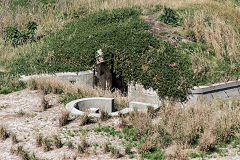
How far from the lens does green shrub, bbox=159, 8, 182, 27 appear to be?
1808cm

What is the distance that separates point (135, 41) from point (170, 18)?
3.05m

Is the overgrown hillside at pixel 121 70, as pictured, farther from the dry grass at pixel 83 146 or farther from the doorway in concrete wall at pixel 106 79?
the doorway in concrete wall at pixel 106 79

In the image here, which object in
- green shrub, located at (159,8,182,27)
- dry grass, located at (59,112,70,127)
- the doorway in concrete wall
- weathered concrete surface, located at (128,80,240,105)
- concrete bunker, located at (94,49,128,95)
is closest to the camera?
dry grass, located at (59,112,70,127)

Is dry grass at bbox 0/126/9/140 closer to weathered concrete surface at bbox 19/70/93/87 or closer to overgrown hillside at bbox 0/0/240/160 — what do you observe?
overgrown hillside at bbox 0/0/240/160

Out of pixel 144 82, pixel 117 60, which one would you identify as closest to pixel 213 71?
pixel 144 82

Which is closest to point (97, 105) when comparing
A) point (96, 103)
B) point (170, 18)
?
point (96, 103)

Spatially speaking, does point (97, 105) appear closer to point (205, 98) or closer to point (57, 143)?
point (57, 143)

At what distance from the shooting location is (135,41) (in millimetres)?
15781

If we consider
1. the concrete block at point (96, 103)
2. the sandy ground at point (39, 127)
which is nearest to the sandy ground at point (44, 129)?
the sandy ground at point (39, 127)

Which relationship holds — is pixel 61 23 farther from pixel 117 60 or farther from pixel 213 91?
pixel 213 91

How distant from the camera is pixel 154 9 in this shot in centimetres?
2008

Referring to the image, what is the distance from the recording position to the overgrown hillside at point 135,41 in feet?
47.3

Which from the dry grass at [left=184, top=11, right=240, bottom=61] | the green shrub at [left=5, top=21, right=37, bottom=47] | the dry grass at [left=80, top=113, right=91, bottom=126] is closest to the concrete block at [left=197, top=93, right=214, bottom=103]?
the dry grass at [left=184, top=11, right=240, bottom=61]

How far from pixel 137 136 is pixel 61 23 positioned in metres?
10.7
